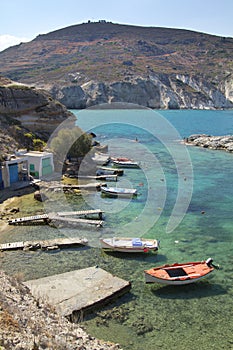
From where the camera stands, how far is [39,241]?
26453mm

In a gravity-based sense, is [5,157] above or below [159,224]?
above

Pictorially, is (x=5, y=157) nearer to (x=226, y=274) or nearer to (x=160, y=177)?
(x=160, y=177)

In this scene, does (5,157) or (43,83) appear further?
(43,83)

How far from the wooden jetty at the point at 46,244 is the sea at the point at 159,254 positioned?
1.79ft

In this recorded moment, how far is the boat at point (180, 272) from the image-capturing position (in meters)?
20.6

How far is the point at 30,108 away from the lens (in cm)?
5647

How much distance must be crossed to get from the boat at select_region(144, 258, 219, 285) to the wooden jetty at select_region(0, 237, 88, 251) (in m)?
6.58

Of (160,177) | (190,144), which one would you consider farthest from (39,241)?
(190,144)

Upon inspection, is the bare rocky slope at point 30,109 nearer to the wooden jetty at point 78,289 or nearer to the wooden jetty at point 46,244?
the wooden jetty at point 46,244

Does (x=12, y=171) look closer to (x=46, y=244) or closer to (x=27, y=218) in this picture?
(x=27, y=218)

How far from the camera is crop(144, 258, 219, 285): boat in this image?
2062cm

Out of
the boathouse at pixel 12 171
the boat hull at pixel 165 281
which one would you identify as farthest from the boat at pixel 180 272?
the boathouse at pixel 12 171

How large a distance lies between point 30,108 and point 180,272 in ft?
140

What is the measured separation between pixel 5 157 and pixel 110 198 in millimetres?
12449
